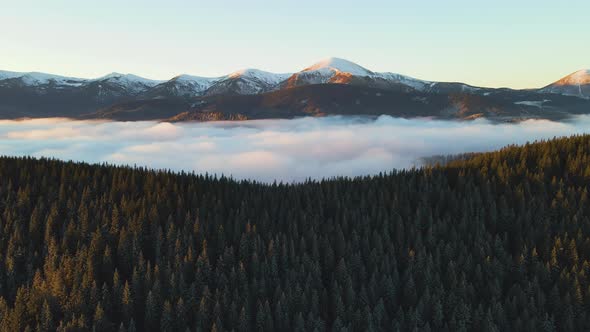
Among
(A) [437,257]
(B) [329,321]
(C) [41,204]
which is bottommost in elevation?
(B) [329,321]

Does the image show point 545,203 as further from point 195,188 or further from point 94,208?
point 94,208

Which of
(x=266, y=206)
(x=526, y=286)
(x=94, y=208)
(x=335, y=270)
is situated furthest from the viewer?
(x=266, y=206)

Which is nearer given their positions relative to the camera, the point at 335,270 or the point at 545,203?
the point at 335,270

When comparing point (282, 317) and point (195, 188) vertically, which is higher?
point (195, 188)

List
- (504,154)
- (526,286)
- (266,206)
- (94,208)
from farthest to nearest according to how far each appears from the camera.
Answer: (504,154)
(266,206)
(94,208)
(526,286)

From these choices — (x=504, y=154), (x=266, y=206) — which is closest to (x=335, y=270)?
Result: (x=266, y=206)

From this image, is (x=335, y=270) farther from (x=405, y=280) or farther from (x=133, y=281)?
(x=133, y=281)
